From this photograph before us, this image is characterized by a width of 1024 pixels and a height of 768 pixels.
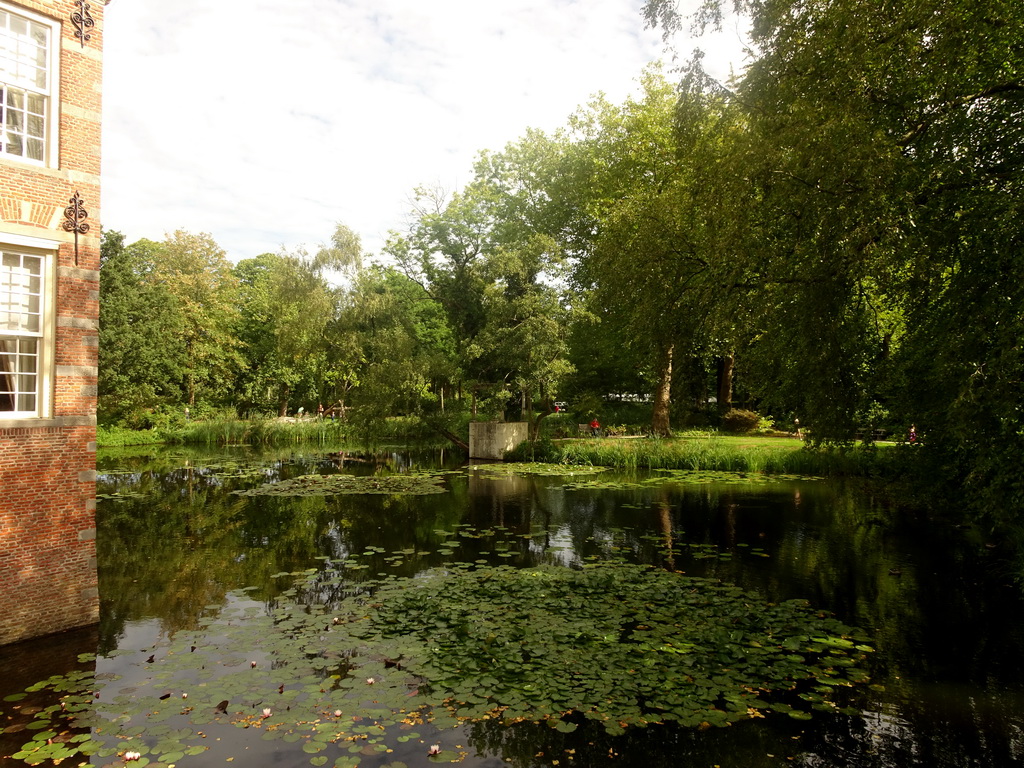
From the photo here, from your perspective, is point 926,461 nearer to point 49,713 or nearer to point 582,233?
point 49,713

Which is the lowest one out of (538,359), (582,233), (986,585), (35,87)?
(986,585)

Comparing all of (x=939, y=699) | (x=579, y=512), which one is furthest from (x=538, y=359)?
(x=939, y=699)

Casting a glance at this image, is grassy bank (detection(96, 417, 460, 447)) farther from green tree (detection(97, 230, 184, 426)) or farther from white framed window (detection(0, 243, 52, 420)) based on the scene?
white framed window (detection(0, 243, 52, 420))

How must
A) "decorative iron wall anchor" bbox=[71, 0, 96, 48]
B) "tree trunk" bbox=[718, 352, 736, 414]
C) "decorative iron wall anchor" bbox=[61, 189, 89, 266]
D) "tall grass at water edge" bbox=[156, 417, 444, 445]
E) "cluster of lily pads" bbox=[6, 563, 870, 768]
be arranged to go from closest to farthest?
"cluster of lily pads" bbox=[6, 563, 870, 768], "decorative iron wall anchor" bbox=[61, 189, 89, 266], "decorative iron wall anchor" bbox=[71, 0, 96, 48], "tree trunk" bbox=[718, 352, 736, 414], "tall grass at water edge" bbox=[156, 417, 444, 445]

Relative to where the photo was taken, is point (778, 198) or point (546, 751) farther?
point (778, 198)

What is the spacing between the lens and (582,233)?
36125 mm

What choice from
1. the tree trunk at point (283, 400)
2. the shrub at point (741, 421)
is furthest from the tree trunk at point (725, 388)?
the tree trunk at point (283, 400)

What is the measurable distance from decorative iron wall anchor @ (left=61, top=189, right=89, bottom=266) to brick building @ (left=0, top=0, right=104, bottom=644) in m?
0.01

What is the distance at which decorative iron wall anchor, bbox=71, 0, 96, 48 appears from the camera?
7838 mm

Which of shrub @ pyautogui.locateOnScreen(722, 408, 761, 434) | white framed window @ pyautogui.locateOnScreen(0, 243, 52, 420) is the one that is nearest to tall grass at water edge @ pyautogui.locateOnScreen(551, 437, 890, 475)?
shrub @ pyautogui.locateOnScreen(722, 408, 761, 434)

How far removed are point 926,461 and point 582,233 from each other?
26048mm

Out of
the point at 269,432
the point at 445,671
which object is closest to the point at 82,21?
the point at 445,671

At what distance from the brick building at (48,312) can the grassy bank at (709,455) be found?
1981 cm

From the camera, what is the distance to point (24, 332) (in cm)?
736
